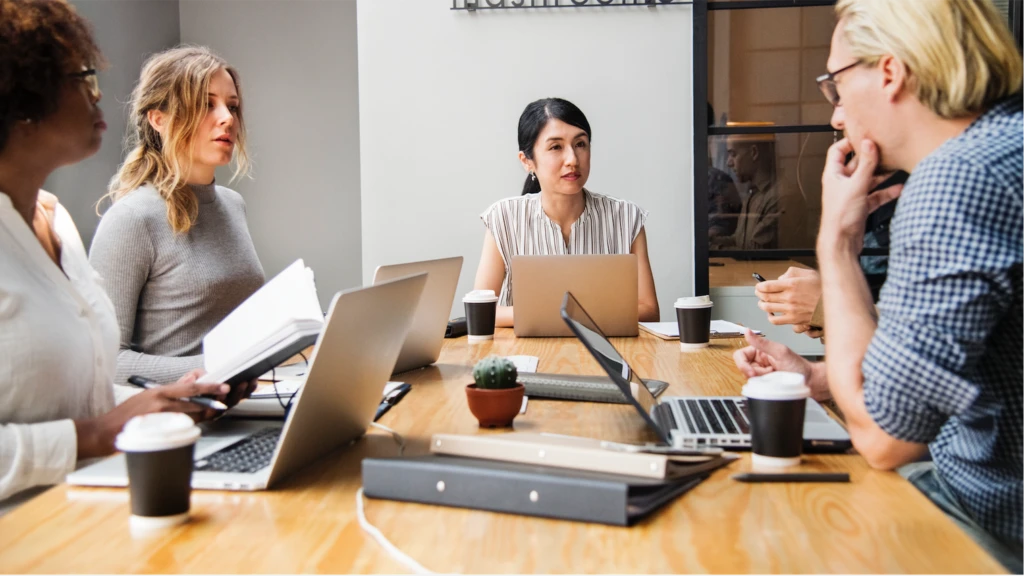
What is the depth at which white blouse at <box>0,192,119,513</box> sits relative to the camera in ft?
4.24

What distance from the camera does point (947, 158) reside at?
1.10 metres

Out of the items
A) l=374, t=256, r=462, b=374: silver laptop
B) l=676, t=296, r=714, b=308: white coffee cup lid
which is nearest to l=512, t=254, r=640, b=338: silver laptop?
l=676, t=296, r=714, b=308: white coffee cup lid

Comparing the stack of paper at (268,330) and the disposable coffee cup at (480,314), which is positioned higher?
the stack of paper at (268,330)

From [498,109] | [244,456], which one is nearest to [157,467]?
[244,456]

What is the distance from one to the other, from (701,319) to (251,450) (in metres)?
1.35

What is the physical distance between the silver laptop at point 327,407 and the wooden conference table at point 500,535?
0.09ft

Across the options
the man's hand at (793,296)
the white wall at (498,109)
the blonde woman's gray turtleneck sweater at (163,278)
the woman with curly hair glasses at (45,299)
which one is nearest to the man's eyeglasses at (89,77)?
the woman with curly hair glasses at (45,299)

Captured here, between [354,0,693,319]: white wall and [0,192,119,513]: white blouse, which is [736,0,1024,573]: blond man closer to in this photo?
[0,192,119,513]: white blouse

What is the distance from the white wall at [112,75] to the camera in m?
4.62

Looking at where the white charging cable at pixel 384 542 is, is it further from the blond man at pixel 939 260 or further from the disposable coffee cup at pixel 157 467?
the blond man at pixel 939 260

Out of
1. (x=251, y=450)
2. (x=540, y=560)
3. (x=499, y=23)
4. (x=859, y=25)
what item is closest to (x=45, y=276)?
(x=251, y=450)

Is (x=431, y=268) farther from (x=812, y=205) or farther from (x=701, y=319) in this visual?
(x=812, y=205)

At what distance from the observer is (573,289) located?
245cm

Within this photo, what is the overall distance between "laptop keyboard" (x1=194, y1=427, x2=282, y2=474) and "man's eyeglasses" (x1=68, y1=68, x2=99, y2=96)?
29.8 inches
